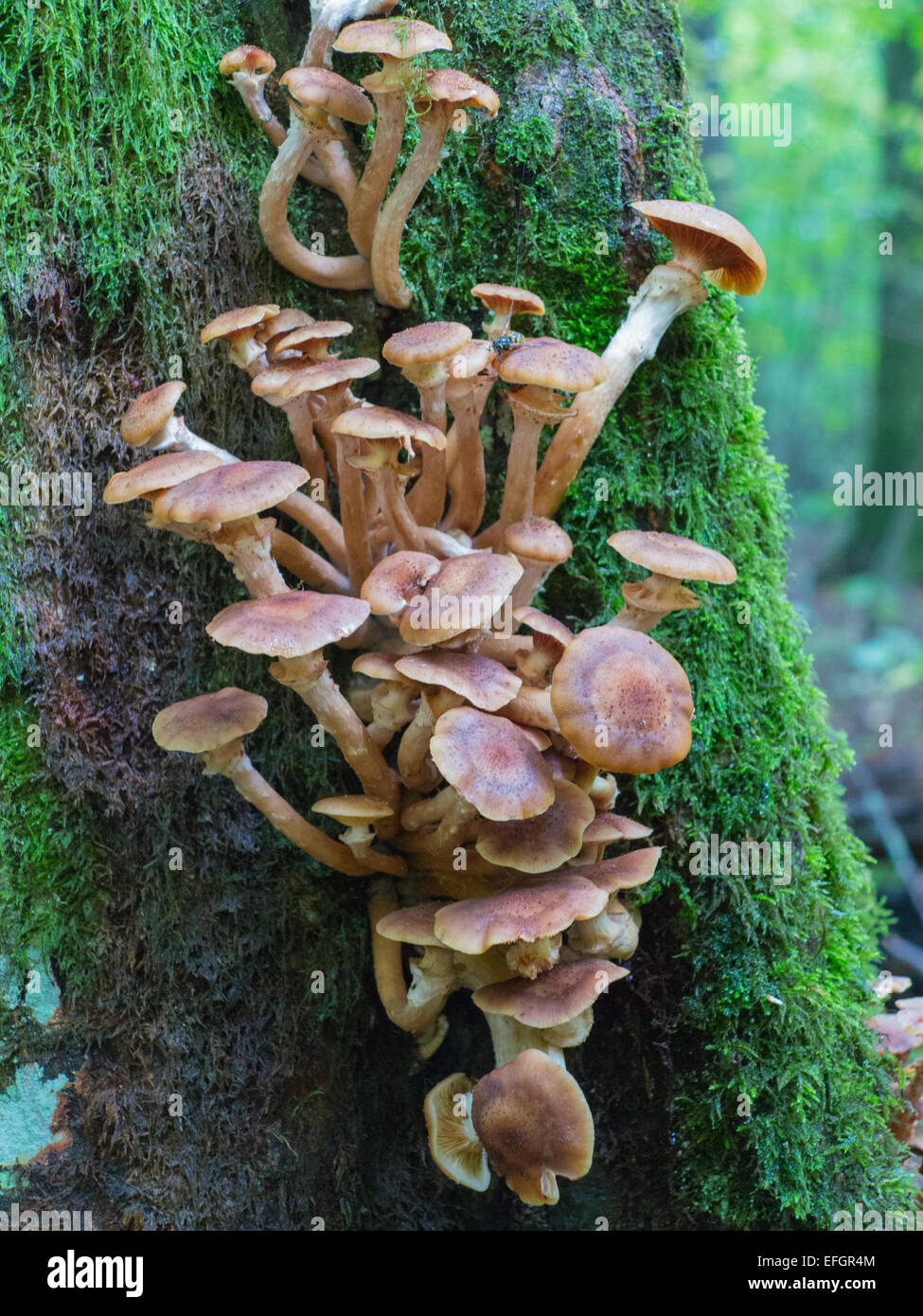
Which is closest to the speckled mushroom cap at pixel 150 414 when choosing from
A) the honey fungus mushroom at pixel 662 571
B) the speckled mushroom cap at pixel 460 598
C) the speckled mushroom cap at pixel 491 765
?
the speckled mushroom cap at pixel 460 598

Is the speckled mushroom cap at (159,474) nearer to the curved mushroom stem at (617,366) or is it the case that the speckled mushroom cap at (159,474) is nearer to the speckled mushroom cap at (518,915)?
the curved mushroom stem at (617,366)

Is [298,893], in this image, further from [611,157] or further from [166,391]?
[611,157]

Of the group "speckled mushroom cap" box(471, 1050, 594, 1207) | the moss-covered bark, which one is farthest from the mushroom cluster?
the moss-covered bark

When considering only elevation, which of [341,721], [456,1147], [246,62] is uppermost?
[246,62]

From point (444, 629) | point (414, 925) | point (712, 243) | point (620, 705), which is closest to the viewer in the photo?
point (620, 705)

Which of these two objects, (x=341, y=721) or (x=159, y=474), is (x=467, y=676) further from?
→ (x=159, y=474)

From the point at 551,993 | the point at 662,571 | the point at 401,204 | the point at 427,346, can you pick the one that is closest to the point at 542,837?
the point at 551,993
